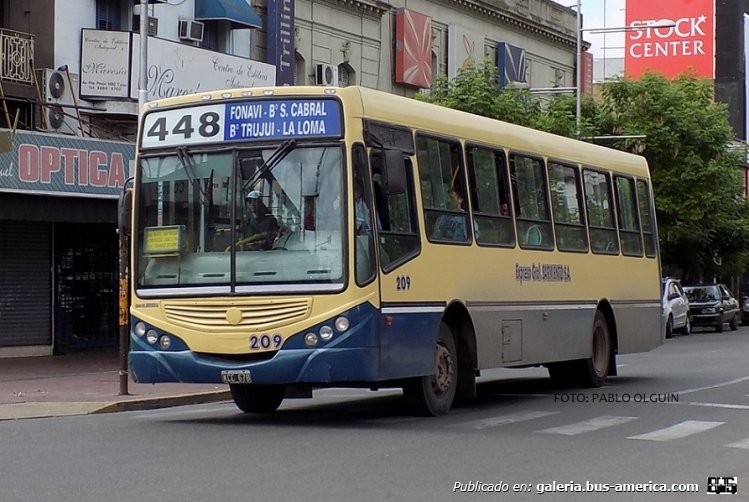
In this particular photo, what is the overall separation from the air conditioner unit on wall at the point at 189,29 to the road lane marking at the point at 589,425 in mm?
18184

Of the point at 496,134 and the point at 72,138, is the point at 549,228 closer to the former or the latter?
the point at 496,134

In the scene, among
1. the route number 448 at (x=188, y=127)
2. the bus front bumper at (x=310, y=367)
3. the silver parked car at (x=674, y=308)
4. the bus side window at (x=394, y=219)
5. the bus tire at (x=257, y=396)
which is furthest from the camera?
the silver parked car at (x=674, y=308)

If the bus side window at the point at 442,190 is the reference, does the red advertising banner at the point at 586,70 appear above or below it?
above

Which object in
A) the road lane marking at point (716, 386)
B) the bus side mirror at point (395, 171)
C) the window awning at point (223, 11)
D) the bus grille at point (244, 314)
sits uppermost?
the window awning at point (223, 11)

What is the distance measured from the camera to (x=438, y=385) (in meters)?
14.8

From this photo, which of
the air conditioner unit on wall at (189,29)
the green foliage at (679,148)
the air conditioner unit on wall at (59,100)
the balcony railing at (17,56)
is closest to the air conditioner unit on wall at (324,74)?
the air conditioner unit on wall at (189,29)

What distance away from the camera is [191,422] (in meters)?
14.5

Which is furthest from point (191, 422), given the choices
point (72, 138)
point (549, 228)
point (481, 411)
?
point (72, 138)

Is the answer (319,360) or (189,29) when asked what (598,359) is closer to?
(319,360)

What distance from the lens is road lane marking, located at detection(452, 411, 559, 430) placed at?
46.2ft

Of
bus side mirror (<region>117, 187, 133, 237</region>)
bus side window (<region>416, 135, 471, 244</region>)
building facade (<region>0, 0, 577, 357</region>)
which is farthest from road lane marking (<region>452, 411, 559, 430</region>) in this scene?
building facade (<region>0, 0, 577, 357</region>)

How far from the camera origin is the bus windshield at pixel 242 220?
Result: 13328mm

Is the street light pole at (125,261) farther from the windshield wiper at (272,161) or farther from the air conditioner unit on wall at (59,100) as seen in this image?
the air conditioner unit on wall at (59,100)

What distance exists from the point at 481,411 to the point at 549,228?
3115mm
